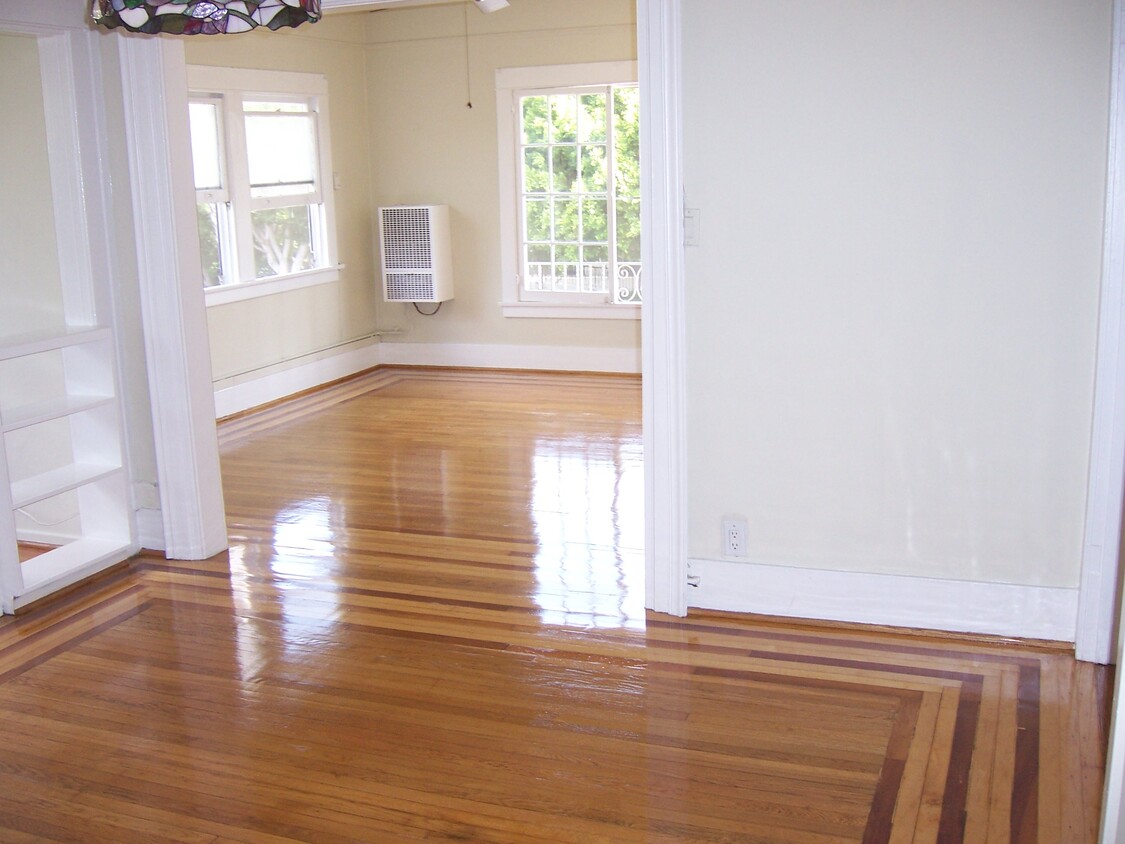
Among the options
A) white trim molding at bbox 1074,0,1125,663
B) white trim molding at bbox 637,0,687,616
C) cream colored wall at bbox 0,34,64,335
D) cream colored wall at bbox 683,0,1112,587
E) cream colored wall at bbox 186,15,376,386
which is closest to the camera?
white trim molding at bbox 1074,0,1125,663

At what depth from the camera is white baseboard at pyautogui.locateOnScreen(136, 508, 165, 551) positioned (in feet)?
15.2

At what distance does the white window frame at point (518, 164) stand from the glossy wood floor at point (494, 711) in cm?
350

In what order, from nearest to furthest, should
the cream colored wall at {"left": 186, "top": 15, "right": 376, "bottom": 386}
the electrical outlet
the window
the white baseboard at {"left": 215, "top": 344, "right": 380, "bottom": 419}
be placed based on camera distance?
the electrical outlet
the window
the cream colored wall at {"left": 186, "top": 15, "right": 376, "bottom": 386}
the white baseboard at {"left": 215, "top": 344, "right": 380, "bottom": 419}

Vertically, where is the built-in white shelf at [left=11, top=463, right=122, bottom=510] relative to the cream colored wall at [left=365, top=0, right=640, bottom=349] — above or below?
below

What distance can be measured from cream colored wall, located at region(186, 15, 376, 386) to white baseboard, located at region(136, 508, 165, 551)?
2.29 metres

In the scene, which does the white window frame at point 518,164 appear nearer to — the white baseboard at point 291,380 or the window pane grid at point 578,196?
the window pane grid at point 578,196

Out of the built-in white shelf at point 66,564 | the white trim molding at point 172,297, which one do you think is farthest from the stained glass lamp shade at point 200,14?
the built-in white shelf at point 66,564

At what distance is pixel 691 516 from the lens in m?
3.87

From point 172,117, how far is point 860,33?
8.30 ft

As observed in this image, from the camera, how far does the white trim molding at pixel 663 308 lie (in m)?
3.52

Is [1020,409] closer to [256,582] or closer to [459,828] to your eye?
[459,828]

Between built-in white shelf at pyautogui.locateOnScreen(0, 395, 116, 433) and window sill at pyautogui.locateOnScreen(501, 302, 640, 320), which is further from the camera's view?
window sill at pyautogui.locateOnScreen(501, 302, 640, 320)

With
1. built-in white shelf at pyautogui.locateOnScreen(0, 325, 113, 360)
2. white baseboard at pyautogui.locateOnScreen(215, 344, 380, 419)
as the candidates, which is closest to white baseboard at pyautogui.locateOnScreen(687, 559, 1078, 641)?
built-in white shelf at pyautogui.locateOnScreen(0, 325, 113, 360)

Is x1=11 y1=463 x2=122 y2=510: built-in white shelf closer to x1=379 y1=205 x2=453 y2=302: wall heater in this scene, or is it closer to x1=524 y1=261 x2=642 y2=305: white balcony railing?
x1=379 y1=205 x2=453 y2=302: wall heater
